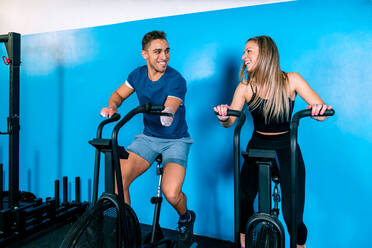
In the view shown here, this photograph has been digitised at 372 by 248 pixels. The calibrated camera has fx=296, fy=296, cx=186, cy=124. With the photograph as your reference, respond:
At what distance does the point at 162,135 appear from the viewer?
216 cm

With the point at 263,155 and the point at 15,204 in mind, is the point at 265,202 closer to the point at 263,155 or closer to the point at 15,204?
the point at 263,155

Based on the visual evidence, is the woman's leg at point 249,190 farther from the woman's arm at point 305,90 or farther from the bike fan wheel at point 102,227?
the bike fan wheel at point 102,227

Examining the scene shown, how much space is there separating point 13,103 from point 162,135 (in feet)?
4.87

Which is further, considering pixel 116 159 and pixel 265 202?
pixel 116 159

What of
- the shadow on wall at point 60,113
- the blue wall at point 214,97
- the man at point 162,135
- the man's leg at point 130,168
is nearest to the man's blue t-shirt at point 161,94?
the man at point 162,135

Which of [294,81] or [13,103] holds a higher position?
[294,81]

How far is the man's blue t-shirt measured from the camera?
214cm

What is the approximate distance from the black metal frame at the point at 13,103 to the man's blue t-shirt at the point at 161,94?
46.0 inches

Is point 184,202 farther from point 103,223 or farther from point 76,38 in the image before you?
point 76,38

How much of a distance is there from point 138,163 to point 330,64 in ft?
5.15

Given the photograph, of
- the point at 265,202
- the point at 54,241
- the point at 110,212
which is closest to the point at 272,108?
the point at 265,202

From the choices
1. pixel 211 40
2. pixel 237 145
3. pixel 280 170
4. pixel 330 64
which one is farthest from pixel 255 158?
pixel 211 40

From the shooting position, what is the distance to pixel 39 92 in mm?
3447

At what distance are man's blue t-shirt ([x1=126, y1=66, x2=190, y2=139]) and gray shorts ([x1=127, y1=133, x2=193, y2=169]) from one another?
45 mm
